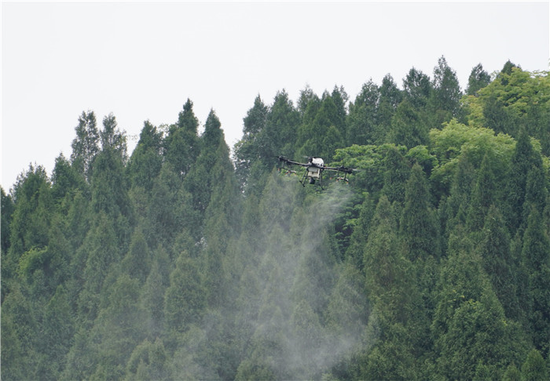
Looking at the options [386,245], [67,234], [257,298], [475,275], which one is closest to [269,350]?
[257,298]

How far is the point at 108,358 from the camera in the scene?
51500 mm

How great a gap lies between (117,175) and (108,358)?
1719 centimetres

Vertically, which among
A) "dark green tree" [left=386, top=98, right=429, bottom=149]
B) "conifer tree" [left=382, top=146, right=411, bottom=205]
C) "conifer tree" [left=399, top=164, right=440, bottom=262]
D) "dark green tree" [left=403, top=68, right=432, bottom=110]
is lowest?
"conifer tree" [left=399, top=164, right=440, bottom=262]

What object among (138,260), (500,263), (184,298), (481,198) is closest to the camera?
(500,263)

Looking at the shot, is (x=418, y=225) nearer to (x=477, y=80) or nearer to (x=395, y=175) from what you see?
(x=395, y=175)

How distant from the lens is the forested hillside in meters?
45.6

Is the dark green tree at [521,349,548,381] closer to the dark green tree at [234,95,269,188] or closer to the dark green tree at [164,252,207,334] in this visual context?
the dark green tree at [164,252,207,334]

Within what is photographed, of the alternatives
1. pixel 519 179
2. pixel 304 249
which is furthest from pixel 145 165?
pixel 519 179

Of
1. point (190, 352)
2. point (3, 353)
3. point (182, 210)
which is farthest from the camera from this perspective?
point (182, 210)

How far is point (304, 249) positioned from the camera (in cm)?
5075

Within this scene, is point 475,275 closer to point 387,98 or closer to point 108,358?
point 108,358

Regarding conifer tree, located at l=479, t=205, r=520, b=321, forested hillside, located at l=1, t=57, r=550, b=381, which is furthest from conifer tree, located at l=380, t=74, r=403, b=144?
conifer tree, located at l=479, t=205, r=520, b=321

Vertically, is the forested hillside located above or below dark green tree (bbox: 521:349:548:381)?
above

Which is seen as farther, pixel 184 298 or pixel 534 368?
pixel 184 298
